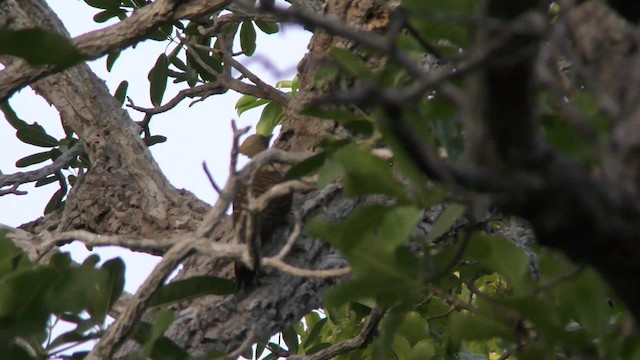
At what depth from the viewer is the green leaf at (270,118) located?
8.59 ft

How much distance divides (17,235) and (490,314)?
41.5 inches

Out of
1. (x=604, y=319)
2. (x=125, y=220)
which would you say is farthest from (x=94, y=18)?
(x=604, y=319)

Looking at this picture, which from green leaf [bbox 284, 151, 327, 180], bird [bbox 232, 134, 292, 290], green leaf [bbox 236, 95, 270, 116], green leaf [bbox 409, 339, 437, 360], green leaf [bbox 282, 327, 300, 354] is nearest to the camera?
green leaf [bbox 284, 151, 327, 180]

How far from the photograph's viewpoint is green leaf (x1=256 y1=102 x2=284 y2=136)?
262 cm

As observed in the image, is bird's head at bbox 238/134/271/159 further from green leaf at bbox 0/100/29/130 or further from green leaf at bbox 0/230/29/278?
green leaf at bbox 0/230/29/278

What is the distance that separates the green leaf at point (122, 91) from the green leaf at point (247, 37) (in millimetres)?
451

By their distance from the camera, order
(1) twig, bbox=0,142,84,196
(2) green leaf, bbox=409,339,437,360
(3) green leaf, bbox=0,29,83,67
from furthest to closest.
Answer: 1. (1) twig, bbox=0,142,84,196
2. (2) green leaf, bbox=409,339,437,360
3. (3) green leaf, bbox=0,29,83,67

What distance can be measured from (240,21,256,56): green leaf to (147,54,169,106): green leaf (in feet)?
0.90

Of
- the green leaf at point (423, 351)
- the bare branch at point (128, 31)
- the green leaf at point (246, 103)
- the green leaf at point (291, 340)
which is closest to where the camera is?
the bare branch at point (128, 31)

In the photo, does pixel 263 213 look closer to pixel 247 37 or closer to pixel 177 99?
pixel 177 99

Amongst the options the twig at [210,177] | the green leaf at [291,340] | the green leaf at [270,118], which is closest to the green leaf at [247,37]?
the green leaf at [270,118]

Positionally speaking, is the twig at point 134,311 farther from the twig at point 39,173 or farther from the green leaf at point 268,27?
the green leaf at point 268,27

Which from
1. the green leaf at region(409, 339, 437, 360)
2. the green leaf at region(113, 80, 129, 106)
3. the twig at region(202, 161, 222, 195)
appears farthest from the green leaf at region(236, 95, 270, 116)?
the twig at region(202, 161, 222, 195)

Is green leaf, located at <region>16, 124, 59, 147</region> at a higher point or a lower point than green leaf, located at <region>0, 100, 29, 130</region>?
lower
